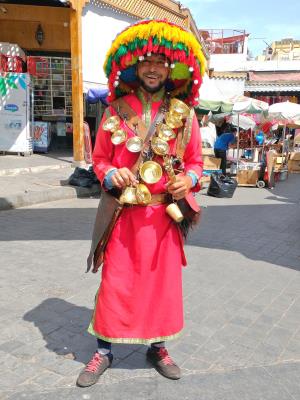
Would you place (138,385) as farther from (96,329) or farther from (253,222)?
(253,222)

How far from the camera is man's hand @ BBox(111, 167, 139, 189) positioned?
7.63ft

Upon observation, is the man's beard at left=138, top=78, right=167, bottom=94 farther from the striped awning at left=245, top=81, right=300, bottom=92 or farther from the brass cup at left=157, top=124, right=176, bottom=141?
the striped awning at left=245, top=81, right=300, bottom=92

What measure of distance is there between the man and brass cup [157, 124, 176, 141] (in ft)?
0.08

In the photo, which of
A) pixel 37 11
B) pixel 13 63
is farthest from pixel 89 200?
pixel 37 11

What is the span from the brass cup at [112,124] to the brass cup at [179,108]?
1.05ft

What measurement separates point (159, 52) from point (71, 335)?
2.06m

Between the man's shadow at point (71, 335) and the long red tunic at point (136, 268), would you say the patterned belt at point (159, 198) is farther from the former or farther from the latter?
the man's shadow at point (71, 335)

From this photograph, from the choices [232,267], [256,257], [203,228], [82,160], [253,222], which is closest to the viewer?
[232,267]

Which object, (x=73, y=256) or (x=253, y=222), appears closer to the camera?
(x=73, y=256)

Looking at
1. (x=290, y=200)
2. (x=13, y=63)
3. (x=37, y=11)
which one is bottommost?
(x=290, y=200)

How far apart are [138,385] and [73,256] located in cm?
260

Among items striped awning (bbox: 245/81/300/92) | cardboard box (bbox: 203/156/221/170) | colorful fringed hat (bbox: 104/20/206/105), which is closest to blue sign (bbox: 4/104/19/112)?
cardboard box (bbox: 203/156/221/170)

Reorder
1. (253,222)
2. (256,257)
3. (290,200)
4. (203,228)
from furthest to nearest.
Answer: (290,200), (253,222), (203,228), (256,257)

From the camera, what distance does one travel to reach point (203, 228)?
670 centimetres
